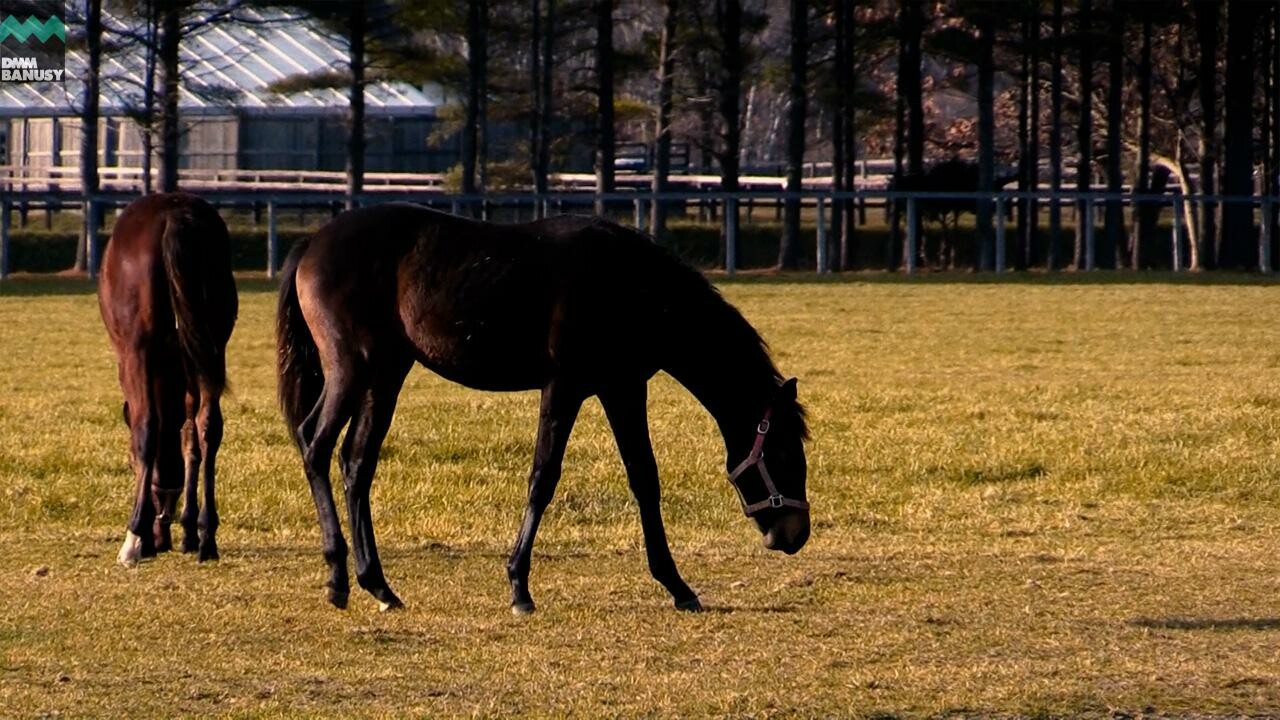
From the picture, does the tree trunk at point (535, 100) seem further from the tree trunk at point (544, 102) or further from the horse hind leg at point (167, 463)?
the horse hind leg at point (167, 463)

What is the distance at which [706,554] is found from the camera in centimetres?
1012

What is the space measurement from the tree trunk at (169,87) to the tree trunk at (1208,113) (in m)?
21.7

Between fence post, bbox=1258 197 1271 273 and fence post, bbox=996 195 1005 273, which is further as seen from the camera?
fence post, bbox=1258 197 1271 273

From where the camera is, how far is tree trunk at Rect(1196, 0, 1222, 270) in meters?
44.3

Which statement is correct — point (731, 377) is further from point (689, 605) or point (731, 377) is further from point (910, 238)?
point (910, 238)

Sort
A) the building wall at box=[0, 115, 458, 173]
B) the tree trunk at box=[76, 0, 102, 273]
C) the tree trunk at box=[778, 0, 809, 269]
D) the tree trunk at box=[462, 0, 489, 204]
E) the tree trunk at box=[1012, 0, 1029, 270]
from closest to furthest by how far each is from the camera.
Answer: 1. the tree trunk at box=[76, 0, 102, 273]
2. the tree trunk at box=[1012, 0, 1029, 270]
3. the tree trunk at box=[778, 0, 809, 269]
4. the tree trunk at box=[462, 0, 489, 204]
5. the building wall at box=[0, 115, 458, 173]

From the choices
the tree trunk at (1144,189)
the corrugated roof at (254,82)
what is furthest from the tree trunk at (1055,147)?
the corrugated roof at (254,82)

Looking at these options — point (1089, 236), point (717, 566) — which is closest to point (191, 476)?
point (717, 566)

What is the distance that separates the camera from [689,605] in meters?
8.20

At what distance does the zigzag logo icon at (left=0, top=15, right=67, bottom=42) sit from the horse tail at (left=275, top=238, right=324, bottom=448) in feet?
110

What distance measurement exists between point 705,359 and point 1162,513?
4.80 metres

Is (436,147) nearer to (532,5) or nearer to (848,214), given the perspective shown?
(532,5)

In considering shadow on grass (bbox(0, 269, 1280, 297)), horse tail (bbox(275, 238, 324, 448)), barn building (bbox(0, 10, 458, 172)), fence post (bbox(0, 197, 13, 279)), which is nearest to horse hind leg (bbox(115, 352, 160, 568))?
horse tail (bbox(275, 238, 324, 448))

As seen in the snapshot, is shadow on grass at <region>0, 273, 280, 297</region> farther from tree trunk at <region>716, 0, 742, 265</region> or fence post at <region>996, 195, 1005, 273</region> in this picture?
fence post at <region>996, 195, 1005, 273</region>
